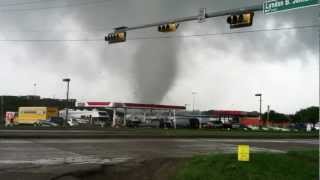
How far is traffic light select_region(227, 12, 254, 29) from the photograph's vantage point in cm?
2665

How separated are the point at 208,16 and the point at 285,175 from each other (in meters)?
16.4

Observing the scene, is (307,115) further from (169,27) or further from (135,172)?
(135,172)

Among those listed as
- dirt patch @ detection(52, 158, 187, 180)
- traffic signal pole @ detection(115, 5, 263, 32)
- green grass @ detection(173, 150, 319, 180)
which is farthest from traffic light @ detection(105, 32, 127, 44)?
green grass @ detection(173, 150, 319, 180)

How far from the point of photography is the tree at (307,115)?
6481 inches

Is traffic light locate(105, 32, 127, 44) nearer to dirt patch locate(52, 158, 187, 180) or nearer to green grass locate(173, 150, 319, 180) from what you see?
dirt patch locate(52, 158, 187, 180)

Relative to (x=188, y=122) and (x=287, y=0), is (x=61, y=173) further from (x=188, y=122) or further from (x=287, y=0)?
(x=188, y=122)

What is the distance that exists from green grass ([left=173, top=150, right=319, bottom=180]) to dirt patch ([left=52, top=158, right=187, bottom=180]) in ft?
1.66

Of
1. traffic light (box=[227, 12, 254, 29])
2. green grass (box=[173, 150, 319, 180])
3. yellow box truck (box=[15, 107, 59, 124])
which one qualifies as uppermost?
traffic light (box=[227, 12, 254, 29])

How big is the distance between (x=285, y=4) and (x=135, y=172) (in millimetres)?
7194

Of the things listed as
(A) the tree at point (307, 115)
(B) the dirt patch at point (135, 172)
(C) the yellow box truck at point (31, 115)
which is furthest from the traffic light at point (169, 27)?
(A) the tree at point (307, 115)

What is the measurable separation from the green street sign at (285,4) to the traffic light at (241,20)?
14505 millimetres

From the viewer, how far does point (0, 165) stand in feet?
60.3

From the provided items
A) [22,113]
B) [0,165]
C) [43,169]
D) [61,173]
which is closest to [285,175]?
[61,173]

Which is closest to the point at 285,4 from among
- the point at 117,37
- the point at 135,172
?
the point at 135,172
